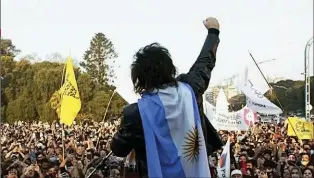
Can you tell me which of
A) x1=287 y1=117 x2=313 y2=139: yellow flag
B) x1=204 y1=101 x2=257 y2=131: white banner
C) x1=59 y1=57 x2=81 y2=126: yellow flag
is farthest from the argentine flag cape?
x1=287 y1=117 x2=313 y2=139: yellow flag

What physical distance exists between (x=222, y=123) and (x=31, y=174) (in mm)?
5937

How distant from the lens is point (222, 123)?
531 inches

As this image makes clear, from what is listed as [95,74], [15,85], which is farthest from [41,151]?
[95,74]

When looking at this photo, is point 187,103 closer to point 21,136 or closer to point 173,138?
point 173,138

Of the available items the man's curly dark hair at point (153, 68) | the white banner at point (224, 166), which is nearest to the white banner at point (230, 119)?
the white banner at point (224, 166)

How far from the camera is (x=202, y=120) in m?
2.28

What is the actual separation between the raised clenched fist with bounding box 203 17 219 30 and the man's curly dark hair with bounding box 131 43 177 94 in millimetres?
255

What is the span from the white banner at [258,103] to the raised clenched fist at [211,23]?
1132 cm

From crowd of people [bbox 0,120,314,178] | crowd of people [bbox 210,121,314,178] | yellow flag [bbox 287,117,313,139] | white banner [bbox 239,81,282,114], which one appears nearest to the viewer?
crowd of people [bbox 0,120,314,178]

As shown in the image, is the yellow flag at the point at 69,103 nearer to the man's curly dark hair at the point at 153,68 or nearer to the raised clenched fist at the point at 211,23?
the raised clenched fist at the point at 211,23

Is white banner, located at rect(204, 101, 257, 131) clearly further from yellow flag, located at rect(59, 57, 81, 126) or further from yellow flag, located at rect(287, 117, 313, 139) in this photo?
yellow flag, located at rect(59, 57, 81, 126)

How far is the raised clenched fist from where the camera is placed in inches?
96.1

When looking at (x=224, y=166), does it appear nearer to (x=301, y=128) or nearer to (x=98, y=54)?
(x=301, y=128)

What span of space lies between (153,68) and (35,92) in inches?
1148
